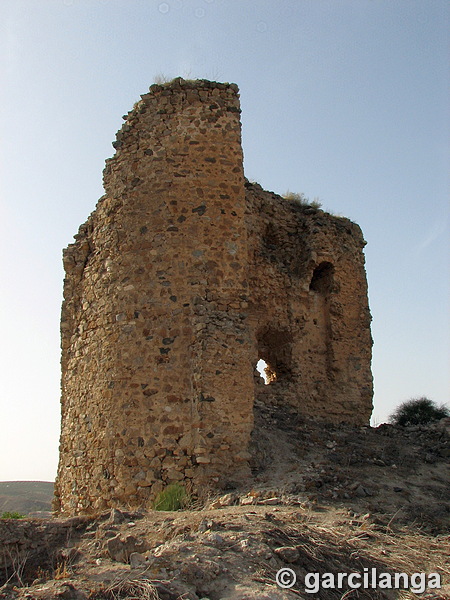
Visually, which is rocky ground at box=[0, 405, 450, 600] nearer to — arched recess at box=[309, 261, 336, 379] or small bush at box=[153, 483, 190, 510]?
small bush at box=[153, 483, 190, 510]

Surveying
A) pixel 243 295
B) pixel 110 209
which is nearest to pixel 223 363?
pixel 243 295

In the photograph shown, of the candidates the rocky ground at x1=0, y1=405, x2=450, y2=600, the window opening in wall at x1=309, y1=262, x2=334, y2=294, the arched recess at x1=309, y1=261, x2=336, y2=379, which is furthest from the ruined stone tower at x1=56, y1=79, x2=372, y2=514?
the window opening in wall at x1=309, y1=262, x2=334, y2=294

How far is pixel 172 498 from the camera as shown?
24.3 ft

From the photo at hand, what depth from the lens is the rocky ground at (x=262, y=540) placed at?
431 cm

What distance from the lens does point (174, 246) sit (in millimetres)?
8562

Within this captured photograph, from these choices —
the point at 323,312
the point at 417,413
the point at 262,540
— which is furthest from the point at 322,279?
the point at 262,540

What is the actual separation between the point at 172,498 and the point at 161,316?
2316 mm

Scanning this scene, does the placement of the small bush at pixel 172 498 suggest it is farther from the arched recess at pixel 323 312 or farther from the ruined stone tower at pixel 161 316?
the arched recess at pixel 323 312

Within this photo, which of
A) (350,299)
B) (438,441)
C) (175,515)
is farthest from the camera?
(350,299)

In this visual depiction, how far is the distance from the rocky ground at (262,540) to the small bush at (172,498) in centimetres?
22

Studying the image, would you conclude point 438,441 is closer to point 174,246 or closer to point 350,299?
point 350,299

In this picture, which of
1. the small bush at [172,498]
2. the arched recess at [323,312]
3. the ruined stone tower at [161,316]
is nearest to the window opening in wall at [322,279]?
the arched recess at [323,312]

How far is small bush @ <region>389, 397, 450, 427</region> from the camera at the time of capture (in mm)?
14164

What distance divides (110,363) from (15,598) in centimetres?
466
